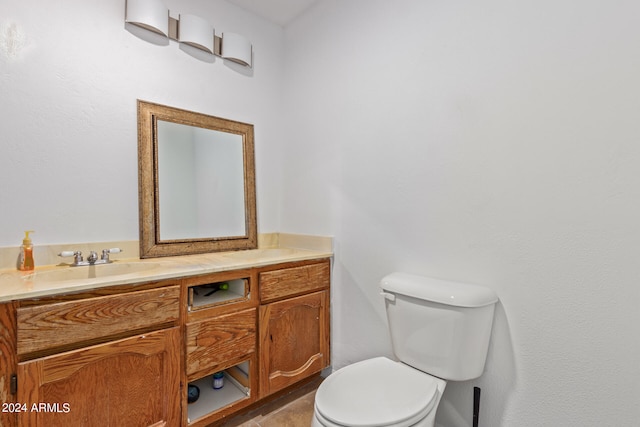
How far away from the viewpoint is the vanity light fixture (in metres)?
1.62

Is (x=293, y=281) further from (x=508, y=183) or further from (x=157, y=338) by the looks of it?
(x=508, y=183)

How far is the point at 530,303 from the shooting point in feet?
3.96

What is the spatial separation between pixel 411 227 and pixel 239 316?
951mm

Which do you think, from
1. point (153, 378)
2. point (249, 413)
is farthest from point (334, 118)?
point (249, 413)

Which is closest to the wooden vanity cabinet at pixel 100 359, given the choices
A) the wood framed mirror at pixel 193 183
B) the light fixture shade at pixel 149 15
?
the wood framed mirror at pixel 193 183

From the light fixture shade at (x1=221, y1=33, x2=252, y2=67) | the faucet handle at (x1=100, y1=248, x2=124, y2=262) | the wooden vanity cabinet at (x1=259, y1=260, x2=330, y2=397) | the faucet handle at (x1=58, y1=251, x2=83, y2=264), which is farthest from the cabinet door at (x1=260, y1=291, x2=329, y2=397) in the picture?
the light fixture shade at (x1=221, y1=33, x2=252, y2=67)

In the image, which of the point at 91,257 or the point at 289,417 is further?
the point at 289,417

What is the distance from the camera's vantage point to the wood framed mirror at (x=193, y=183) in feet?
5.59

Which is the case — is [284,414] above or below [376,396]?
below

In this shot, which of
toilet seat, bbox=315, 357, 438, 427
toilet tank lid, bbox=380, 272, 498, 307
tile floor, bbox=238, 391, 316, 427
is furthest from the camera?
tile floor, bbox=238, 391, 316, 427

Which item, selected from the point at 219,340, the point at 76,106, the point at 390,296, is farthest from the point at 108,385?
the point at 76,106

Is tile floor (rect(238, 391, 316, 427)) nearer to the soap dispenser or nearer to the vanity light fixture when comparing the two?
the soap dispenser

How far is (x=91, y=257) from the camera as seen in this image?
1499mm

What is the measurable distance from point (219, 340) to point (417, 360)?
88cm
